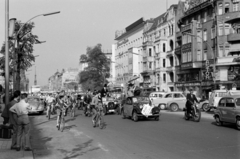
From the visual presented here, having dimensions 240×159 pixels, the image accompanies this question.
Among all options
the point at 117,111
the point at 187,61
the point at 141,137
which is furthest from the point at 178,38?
the point at 141,137

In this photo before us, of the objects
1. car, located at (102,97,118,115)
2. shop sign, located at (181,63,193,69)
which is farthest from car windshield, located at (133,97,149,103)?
shop sign, located at (181,63,193,69)

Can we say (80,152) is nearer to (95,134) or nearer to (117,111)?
(95,134)

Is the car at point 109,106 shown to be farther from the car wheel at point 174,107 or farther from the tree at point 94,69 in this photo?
the tree at point 94,69

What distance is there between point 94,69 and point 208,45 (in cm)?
4103

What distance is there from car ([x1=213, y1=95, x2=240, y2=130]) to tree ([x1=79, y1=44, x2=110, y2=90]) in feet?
213

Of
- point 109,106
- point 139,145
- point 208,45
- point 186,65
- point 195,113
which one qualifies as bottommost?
point 139,145

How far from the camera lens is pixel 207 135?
1261cm

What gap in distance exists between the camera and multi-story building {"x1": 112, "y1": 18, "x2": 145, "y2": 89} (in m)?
78.1

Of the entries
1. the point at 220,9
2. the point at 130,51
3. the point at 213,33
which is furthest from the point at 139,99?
the point at 130,51

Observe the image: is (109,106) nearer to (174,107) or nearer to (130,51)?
(174,107)

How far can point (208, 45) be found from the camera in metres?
47.3

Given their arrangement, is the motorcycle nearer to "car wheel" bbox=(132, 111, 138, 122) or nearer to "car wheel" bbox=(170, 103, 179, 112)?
"car wheel" bbox=(132, 111, 138, 122)

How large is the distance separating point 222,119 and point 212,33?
3364 centimetres

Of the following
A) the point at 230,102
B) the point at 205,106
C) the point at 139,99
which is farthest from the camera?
the point at 205,106
